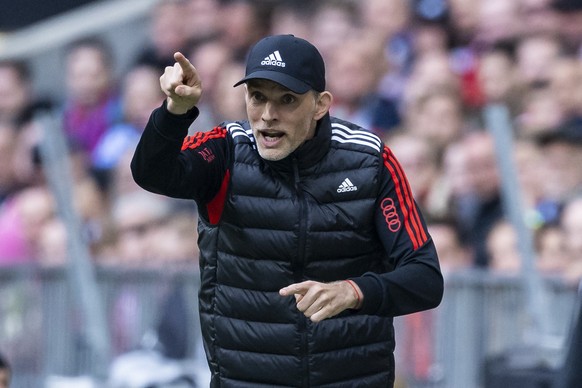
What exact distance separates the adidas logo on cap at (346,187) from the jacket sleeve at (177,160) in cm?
42

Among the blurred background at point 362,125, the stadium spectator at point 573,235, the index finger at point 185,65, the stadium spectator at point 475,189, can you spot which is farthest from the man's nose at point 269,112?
the stadium spectator at point 475,189

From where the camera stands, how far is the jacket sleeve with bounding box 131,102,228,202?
4637 millimetres

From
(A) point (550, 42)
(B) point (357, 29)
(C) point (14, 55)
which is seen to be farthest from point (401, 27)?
(C) point (14, 55)

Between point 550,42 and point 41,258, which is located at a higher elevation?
point 550,42

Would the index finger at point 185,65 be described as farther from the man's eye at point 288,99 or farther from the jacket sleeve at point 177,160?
the man's eye at point 288,99

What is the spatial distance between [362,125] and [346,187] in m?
4.69

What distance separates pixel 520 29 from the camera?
30.1ft

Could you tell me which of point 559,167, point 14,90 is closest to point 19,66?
point 14,90

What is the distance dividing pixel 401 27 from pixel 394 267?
16.7 ft

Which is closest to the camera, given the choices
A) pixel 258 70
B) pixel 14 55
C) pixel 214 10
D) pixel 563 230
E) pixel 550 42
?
pixel 258 70

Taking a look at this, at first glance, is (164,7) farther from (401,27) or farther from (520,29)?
(520,29)

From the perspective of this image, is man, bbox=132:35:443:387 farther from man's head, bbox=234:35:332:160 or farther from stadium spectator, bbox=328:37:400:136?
stadium spectator, bbox=328:37:400:136

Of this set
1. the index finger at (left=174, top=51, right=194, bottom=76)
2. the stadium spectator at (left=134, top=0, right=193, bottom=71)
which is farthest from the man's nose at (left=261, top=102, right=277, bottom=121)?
the stadium spectator at (left=134, top=0, right=193, bottom=71)

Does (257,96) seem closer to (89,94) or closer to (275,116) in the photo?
(275,116)
